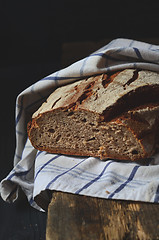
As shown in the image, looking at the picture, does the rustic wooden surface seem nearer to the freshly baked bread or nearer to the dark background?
the freshly baked bread

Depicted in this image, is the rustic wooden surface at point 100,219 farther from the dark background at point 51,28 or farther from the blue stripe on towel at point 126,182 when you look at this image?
the dark background at point 51,28

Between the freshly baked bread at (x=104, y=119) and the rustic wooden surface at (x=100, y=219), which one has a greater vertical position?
the freshly baked bread at (x=104, y=119)

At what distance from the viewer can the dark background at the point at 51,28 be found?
448 cm

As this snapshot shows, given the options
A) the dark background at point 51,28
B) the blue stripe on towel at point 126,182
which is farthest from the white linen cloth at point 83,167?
the dark background at point 51,28

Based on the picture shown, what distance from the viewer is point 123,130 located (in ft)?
5.97

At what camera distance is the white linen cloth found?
1.67 metres

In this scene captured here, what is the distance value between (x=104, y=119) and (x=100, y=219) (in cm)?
58

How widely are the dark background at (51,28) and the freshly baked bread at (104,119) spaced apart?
2113mm

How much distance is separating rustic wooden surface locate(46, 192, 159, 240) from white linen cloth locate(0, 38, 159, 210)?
49 mm

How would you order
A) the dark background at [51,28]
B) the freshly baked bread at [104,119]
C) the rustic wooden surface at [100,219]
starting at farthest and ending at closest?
1. the dark background at [51,28]
2. the freshly baked bread at [104,119]
3. the rustic wooden surface at [100,219]

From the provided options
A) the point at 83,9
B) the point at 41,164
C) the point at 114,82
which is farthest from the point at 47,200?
the point at 83,9

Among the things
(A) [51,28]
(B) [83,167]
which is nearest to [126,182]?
A: (B) [83,167]

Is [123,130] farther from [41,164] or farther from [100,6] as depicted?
[100,6]

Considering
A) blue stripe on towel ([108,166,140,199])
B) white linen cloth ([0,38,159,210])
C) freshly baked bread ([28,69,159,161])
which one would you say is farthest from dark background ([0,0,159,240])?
blue stripe on towel ([108,166,140,199])
